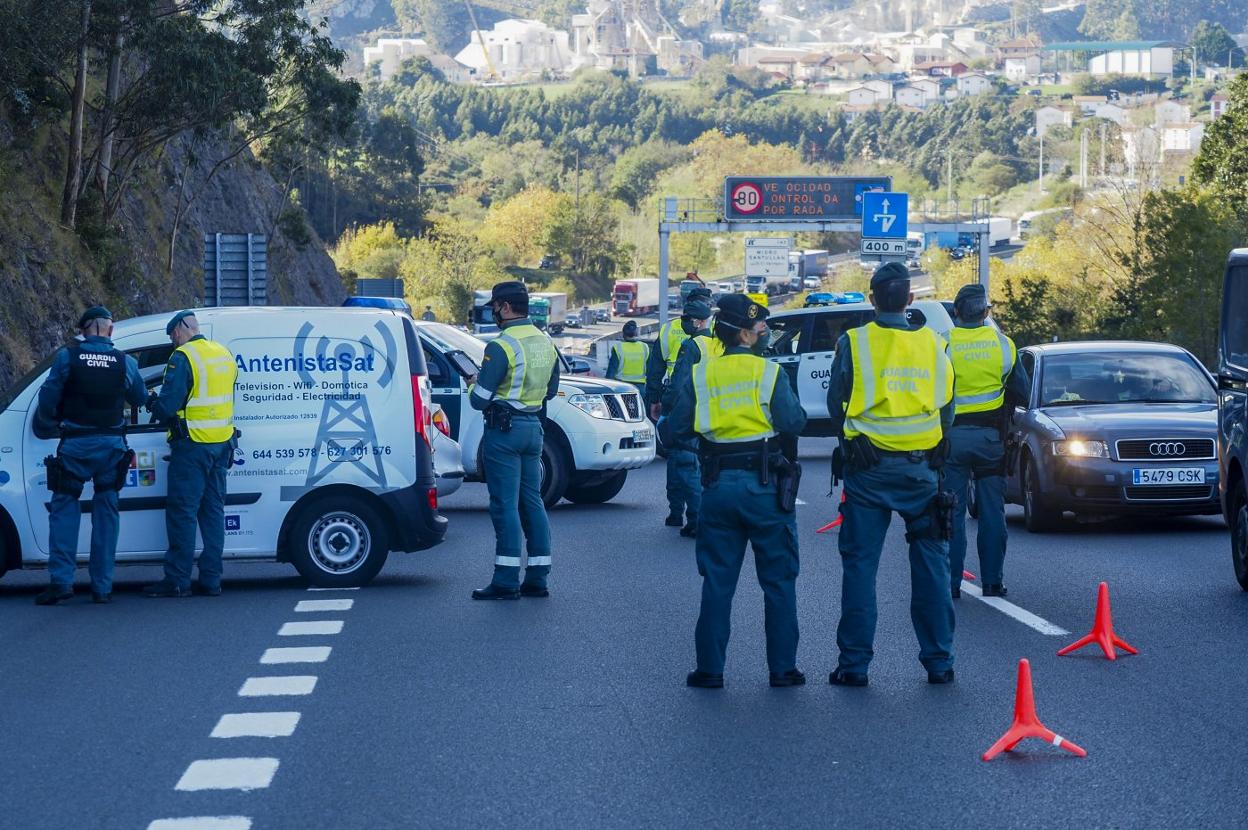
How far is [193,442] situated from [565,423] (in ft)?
21.4

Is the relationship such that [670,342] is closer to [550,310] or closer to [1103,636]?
[1103,636]

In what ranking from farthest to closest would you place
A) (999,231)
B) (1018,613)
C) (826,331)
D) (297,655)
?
(999,231) → (826,331) → (1018,613) → (297,655)

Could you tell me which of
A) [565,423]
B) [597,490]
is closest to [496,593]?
[565,423]

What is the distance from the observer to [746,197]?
64.5 meters

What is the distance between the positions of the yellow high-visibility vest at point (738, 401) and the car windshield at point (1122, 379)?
7.90 m

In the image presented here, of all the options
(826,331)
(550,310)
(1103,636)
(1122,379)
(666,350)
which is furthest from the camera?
(550,310)

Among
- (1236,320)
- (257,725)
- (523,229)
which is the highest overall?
(523,229)

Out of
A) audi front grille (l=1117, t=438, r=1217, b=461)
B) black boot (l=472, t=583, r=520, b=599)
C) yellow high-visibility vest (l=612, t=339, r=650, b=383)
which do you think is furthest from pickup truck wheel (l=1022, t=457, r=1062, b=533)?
yellow high-visibility vest (l=612, t=339, r=650, b=383)

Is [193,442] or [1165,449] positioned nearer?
[193,442]

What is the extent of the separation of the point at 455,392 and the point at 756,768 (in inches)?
443

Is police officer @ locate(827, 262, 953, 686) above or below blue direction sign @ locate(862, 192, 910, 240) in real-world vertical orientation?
below

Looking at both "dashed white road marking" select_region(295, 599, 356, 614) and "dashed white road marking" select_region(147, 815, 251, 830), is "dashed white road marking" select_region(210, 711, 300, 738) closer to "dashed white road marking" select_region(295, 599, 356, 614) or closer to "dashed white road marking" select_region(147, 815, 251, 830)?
"dashed white road marking" select_region(147, 815, 251, 830)

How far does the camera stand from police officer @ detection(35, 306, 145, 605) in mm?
11680

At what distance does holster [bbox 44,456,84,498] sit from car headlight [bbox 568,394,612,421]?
713cm
